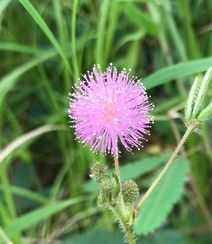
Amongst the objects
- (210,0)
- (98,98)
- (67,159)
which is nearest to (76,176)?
(67,159)

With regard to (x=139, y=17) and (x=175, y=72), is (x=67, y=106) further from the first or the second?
(x=175, y=72)

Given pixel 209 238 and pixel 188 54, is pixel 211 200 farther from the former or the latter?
pixel 188 54

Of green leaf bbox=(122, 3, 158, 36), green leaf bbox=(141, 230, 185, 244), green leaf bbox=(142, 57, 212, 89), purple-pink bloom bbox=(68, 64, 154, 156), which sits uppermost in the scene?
green leaf bbox=(122, 3, 158, 36)

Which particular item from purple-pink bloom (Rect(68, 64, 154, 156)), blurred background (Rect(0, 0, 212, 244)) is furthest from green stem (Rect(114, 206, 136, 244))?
blurred background (Rect(0, 0, 212, 244))

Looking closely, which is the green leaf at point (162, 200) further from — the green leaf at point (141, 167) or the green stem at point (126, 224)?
the green stem at point (126, 224)

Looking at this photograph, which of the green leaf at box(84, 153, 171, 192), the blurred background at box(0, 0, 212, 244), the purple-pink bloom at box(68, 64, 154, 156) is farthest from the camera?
the blurred background at box(0, 0, 212, 244)

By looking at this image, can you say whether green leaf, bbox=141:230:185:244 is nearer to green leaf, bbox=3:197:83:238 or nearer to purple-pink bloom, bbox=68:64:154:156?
green leaf, bbox=3:197:83:238

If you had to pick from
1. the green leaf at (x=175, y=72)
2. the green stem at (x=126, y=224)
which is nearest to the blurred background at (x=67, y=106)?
the green leaf at (x=175, y=72)
